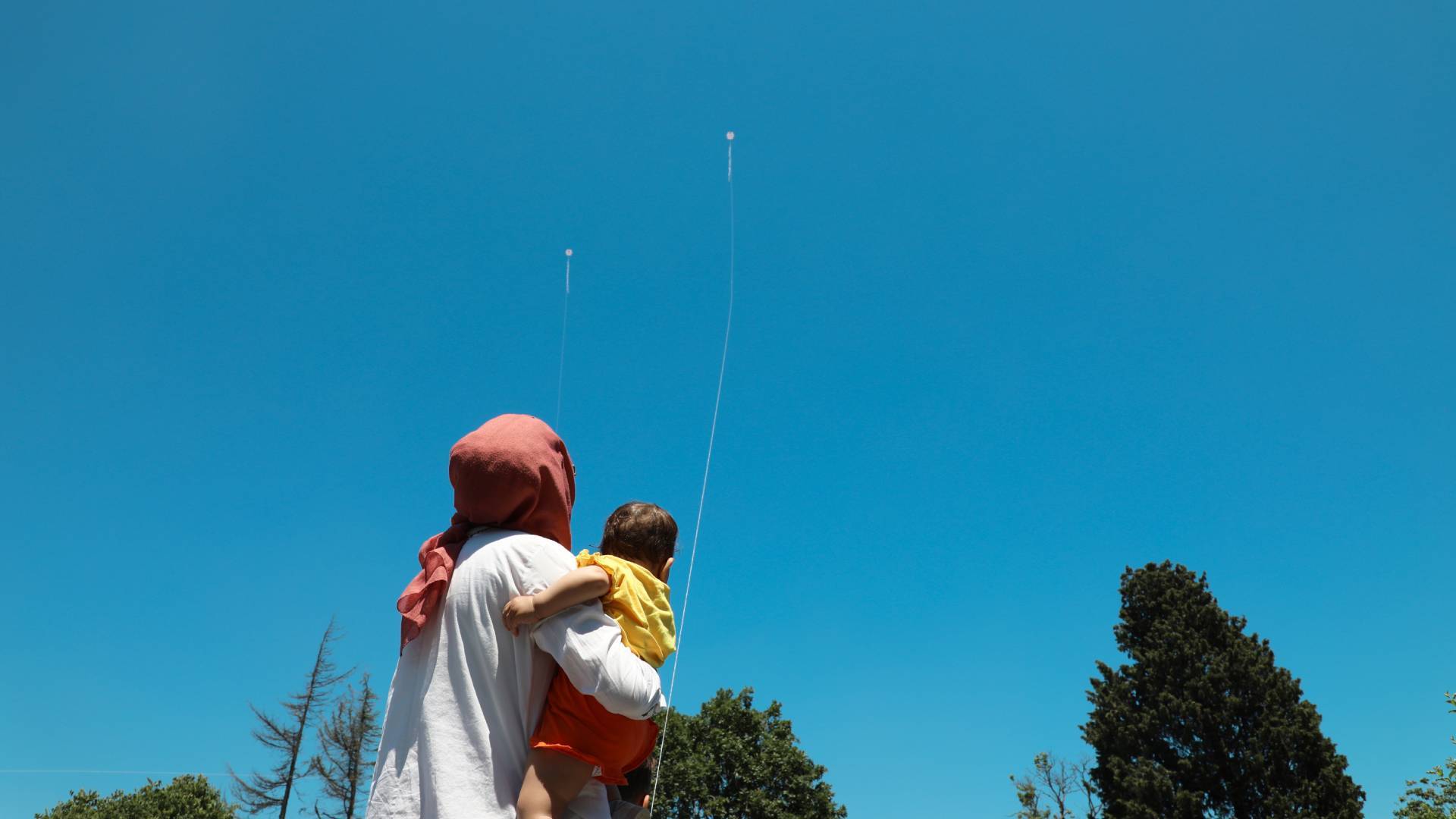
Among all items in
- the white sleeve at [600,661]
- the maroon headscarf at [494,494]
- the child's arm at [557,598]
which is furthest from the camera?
the maroon headscarf at [494,494]

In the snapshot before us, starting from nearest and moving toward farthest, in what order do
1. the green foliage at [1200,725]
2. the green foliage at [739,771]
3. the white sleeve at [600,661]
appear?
1. the white sleeve at [600,661]
2. the green foliage at [1200,725]
3. the green foliage at [739,771]

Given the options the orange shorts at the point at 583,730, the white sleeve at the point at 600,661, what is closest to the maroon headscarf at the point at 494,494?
the white sleeve at the point at 600,661

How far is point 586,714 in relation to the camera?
2.39 metres

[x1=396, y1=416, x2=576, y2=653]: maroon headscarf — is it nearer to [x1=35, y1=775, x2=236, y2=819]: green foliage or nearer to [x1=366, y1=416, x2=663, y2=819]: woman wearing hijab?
[x1=366, y1=416, x2=663, y2=819]: woman wearing hijab

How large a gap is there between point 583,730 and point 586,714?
44 millimetres

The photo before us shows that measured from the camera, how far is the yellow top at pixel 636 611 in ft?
8.77

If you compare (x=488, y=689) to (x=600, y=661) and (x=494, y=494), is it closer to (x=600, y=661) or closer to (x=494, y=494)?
A: (x=600, y=661)

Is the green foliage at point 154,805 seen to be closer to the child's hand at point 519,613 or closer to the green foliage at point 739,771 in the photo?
the green foliage at point 739,771

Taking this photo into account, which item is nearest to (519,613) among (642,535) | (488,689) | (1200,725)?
(488,689)

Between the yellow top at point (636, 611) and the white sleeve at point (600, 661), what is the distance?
0.55ft

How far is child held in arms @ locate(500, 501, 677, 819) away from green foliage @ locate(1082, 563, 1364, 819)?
95.6 ft

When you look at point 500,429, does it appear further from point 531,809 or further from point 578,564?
point 531,809

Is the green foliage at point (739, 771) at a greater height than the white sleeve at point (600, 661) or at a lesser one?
greater

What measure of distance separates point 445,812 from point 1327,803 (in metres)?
30.6
